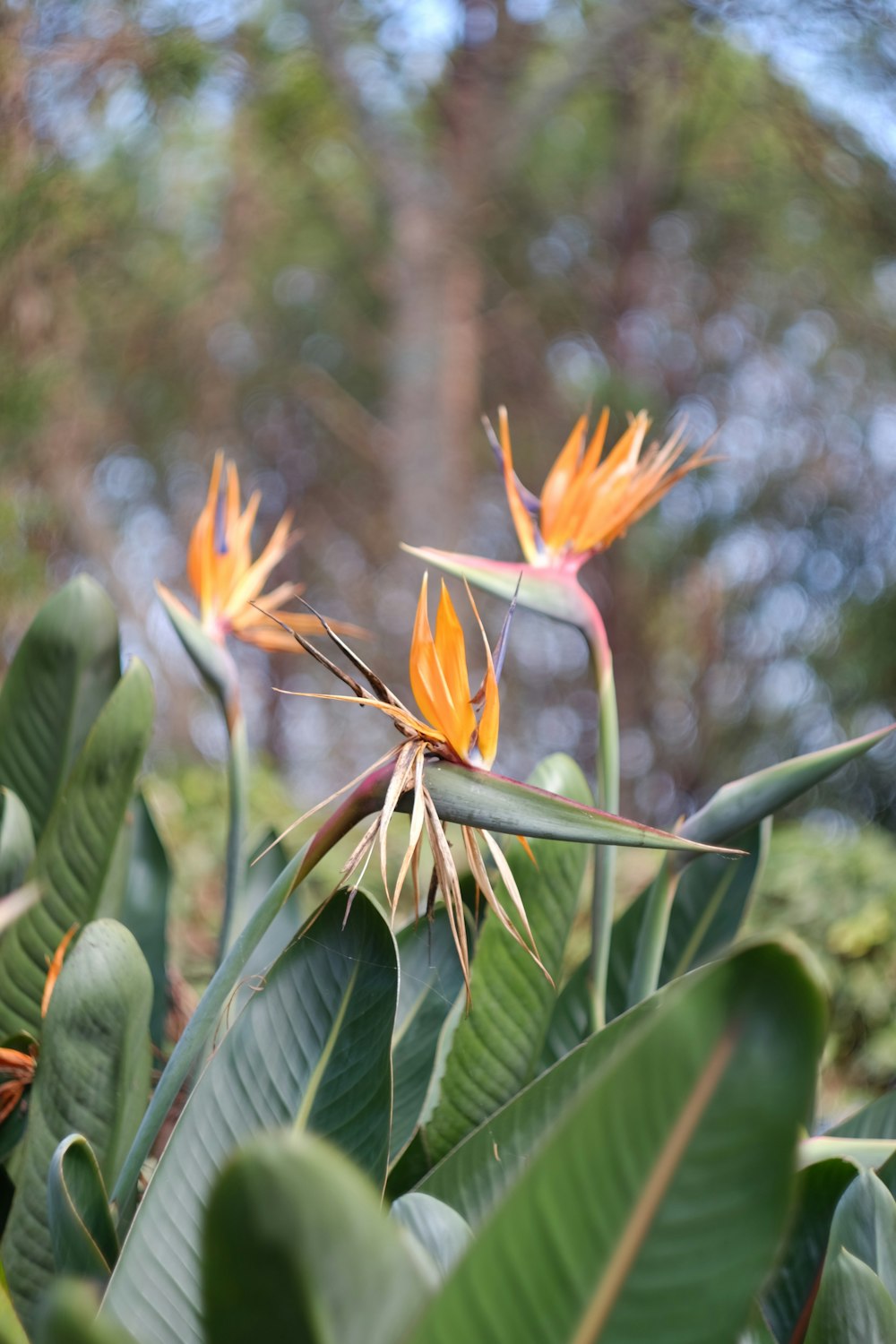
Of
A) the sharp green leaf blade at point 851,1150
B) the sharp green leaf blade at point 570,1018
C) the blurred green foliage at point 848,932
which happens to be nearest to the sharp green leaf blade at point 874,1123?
the sharp green leaf blade at point 851,1150

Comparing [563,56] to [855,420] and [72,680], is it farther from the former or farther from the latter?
[72,680]

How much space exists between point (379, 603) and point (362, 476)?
1.12 metres

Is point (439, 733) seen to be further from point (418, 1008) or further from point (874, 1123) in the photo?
point (874, 1123)

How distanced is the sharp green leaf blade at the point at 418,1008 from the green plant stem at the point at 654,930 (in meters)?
0.12

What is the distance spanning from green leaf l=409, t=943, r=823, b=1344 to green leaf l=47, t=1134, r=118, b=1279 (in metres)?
0.24

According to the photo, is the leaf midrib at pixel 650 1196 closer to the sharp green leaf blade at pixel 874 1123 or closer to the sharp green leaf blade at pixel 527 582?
the sharp green leaf blade at pixel 527 582

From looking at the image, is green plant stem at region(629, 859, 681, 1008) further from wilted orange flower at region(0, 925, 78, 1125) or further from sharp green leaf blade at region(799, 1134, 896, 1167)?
wilted orange flower at region(0, 925, 78, 1125)

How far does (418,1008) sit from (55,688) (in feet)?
1.34

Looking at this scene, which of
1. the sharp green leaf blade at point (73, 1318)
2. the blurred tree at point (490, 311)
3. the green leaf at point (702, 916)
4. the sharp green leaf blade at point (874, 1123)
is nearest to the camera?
the sharp green leaf blade at point (73, 1318)

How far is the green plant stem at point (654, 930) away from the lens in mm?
754

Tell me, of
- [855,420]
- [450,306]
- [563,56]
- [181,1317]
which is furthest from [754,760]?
[181,1317]

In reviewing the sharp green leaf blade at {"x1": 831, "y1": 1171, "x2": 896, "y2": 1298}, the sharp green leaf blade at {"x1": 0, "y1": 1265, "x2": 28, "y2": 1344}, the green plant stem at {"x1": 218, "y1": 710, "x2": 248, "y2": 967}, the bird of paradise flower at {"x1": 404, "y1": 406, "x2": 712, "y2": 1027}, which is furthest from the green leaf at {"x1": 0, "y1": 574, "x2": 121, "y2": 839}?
the sharp green leaf blade at {"x1": 831, "y1": 1171, "x2": 896, "y2": 1298}

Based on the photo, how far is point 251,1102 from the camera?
61cm

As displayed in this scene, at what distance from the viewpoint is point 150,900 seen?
39.7 inches
